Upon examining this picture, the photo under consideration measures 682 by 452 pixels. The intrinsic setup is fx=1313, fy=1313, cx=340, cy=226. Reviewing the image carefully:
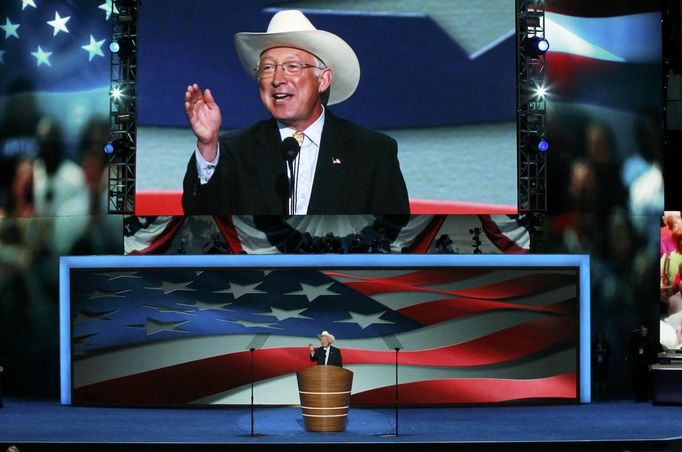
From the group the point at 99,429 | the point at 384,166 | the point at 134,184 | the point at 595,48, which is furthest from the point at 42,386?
Answer: the point at 595,48

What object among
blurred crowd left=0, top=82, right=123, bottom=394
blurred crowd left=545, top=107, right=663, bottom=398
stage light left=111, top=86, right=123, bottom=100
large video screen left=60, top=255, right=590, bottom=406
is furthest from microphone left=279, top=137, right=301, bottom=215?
blurred crowd left=545, top=107, right=663, bottom=398

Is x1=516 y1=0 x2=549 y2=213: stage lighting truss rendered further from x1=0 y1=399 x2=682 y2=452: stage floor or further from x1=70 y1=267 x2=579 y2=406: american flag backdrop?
x1=0 y1=399 x2=682 y2=452: stage floor

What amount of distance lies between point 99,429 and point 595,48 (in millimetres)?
12269

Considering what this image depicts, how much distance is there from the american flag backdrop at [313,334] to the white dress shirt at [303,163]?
1.34m

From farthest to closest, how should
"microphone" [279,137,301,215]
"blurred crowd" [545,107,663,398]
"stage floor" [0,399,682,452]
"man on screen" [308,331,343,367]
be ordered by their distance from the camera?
1. "blurred crowd" [545,107,663,398]
2. "microphone" [279,137,301,215]
3. "man on screen" [308,331,343,367]
4. "stage floor" [0,399,682,452]

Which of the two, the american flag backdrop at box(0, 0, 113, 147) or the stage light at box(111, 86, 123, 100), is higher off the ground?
the american flag backdrop at box(0, 0, 113, 147)

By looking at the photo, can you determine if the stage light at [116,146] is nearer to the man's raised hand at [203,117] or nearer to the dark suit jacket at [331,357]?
the man's raised hand at [203,117]

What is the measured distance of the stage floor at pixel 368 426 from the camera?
18.3 m

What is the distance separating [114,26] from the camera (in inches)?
1001

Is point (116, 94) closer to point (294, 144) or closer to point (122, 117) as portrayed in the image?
point (122, 117)

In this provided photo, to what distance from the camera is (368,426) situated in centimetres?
2055

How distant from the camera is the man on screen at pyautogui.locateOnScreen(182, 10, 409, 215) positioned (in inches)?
949

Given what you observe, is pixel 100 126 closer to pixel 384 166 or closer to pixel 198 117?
pixel 198 117

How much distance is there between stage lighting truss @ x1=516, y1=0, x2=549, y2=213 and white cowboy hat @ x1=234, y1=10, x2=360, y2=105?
3.07 metres
